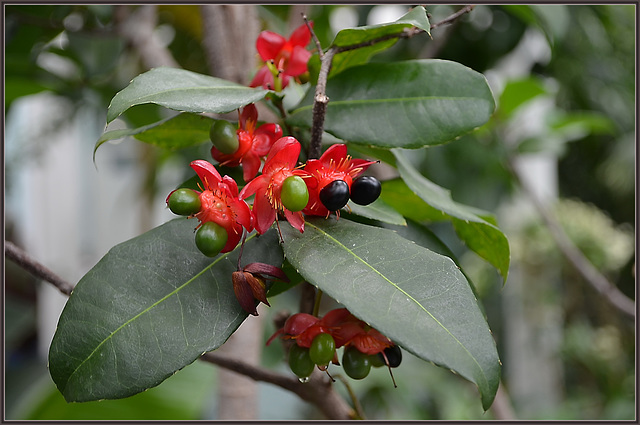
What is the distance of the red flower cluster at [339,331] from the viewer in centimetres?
37

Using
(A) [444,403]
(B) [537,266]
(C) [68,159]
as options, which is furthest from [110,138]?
(C) [68,159]

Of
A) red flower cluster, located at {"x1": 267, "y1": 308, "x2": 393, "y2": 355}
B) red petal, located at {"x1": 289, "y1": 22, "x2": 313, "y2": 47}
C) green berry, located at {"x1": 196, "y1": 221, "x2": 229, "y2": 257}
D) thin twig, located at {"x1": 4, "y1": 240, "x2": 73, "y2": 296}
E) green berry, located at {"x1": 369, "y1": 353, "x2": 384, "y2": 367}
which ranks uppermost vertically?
red petal, located at {"x1": 289, "y1": 22, "x2": 313, "y2": 47}

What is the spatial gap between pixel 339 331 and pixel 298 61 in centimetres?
22

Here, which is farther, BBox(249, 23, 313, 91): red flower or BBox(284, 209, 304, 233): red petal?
BBox(249, 23, 313, 91): red flower

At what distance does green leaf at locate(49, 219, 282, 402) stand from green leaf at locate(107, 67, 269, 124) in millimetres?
91

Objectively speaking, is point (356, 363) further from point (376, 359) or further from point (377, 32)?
point (377, 32)

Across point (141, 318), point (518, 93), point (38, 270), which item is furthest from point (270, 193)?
point (518, 93)

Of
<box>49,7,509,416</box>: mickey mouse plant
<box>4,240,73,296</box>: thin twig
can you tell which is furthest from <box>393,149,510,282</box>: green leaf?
<box>4,240,73,296</box>: thin twig

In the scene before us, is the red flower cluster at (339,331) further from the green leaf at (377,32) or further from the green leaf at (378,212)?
the green leaf at (377,32)

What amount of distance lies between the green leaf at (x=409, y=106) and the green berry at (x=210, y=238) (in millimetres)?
115

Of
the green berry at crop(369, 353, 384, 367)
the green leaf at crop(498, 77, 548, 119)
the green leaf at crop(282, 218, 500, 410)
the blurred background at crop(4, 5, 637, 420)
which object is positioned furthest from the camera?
the green leaf at crop(498, 77, 548, 119)

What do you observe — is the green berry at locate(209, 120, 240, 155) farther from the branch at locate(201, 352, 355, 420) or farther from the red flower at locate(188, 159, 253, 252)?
the branch at locate(201, 352, 355, 420)

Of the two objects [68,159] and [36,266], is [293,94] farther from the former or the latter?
[68,159]

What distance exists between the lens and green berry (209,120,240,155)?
14.3 inches
